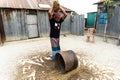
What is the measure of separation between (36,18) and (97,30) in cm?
489

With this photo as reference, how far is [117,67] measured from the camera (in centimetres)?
379

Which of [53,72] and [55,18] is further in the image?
[55,18]

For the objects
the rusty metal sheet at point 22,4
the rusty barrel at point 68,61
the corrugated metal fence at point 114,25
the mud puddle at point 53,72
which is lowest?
the mud puddle at point 53,72

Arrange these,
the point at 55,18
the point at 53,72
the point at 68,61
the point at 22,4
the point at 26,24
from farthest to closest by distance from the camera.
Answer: the point at 26,24
the point at 22,4
the point at 55,18
the point at 53,72
the point at 68,61

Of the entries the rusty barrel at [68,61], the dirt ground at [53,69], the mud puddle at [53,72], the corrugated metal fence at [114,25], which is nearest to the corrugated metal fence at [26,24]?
the corrugated metal fence at [114,25]

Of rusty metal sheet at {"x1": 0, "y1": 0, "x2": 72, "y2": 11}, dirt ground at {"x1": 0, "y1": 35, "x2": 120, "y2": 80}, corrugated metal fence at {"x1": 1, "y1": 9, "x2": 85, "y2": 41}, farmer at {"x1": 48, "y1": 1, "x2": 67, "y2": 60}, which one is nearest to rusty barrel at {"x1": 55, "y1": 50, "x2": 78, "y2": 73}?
dirt ground at {"x1": 0, "y1": 35, "x2": 120, "y2": 80}

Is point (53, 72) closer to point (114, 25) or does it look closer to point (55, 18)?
point (55, 18)

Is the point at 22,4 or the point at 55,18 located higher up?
the point at 22,4

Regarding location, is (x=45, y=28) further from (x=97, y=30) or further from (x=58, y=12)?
(x=58, y=12)

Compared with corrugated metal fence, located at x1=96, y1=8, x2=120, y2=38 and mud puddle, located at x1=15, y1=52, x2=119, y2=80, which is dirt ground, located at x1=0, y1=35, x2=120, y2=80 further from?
corrugated metal fence, located at x1=96, y1=8, x2=120, y2=38

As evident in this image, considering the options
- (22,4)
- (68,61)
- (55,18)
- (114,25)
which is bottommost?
(68,61)

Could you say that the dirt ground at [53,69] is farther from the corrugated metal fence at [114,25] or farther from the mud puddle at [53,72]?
the corrugated metal fence at [114,25]

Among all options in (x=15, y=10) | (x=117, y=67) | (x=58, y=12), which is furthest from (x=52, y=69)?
(x=15, y=10)

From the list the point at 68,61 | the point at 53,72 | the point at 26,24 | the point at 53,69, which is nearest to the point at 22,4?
the point at 26,24
